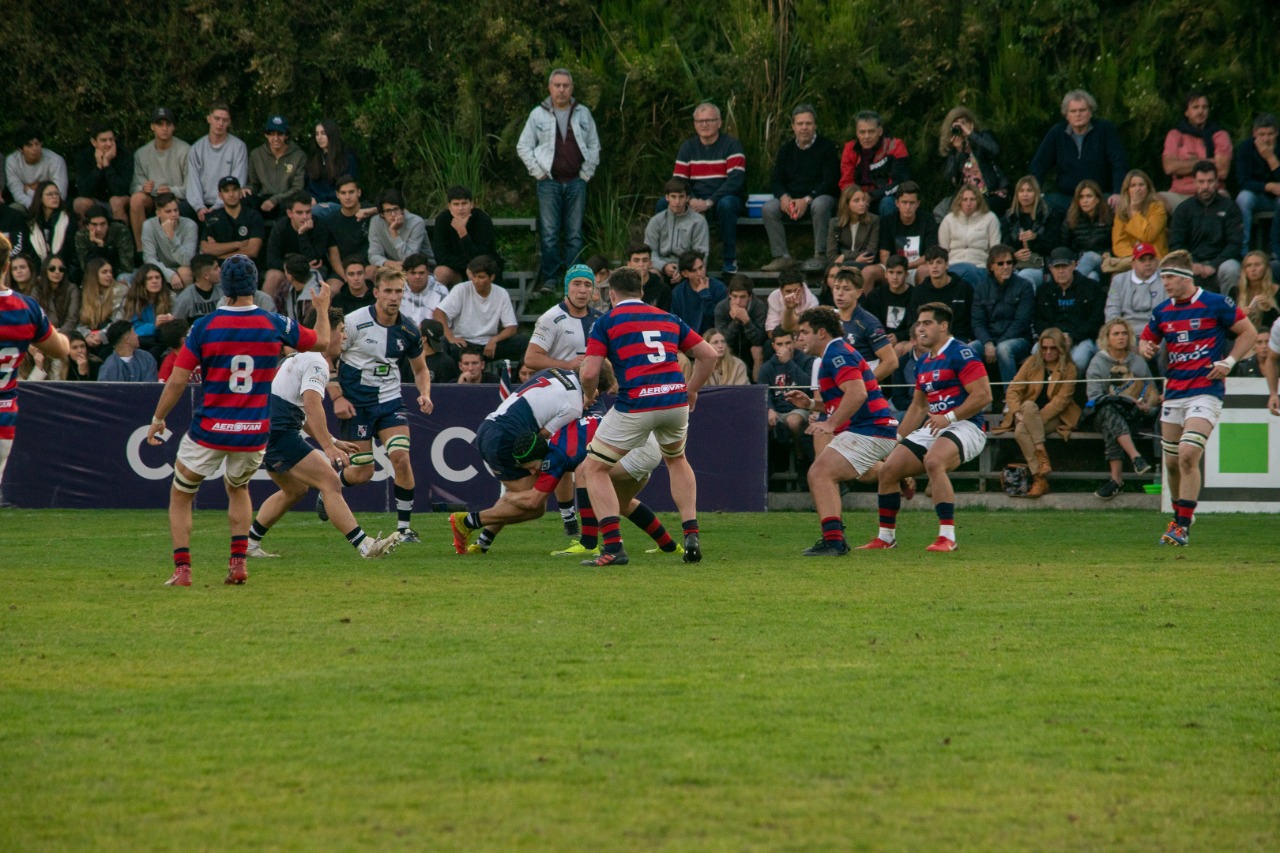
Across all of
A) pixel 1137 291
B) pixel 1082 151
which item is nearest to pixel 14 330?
pixel 1137 291

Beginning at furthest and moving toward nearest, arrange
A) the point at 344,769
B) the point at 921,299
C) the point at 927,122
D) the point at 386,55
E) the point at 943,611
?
1. the point at 386,55
2. the point at 927,122
3. the point at 921,299
4. the point at 943,611
5. the point at 344,769

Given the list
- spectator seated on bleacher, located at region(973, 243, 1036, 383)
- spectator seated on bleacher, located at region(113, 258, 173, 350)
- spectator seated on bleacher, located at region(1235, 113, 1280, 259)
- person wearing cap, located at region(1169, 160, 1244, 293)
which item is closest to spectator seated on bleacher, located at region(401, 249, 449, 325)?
spectator seated on bleacher, located at region(113, 258, 173, 350)

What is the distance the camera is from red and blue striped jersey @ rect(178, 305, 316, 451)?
8.51 metres

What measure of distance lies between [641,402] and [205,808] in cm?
594

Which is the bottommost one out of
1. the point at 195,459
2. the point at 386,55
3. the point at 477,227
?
the point at 195,459

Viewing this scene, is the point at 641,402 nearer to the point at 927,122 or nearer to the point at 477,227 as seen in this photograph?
the point at 477,227

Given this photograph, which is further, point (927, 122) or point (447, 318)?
point (927, 122)

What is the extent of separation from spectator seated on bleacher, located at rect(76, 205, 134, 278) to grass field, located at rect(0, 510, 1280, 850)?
31.6 ft

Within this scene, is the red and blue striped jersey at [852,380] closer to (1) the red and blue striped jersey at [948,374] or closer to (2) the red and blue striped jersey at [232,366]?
(1) the red and blue striped jersey at [948,374]

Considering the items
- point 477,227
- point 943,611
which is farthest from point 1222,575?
point 477,227

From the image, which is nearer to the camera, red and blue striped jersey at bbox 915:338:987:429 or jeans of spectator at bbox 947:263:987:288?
red and blue striped jersey at bbox 915:338:987:429

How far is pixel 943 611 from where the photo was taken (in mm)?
7715

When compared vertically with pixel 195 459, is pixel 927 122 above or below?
above

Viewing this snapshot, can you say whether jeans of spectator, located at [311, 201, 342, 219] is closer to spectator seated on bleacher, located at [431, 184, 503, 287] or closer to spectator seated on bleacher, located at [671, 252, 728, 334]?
spectator seated on bleacher, located at [431, 184, 503, 287]
